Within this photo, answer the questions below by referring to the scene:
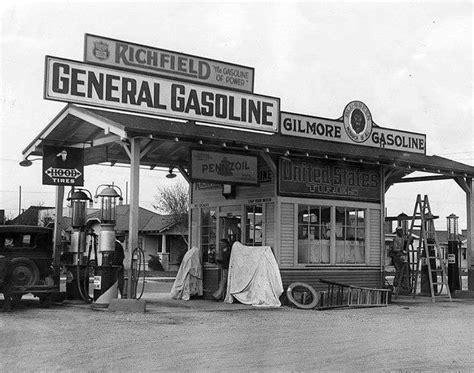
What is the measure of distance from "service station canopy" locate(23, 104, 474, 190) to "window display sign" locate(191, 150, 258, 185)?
212 millimetres

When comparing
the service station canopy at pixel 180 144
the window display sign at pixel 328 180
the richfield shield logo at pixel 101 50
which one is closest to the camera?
the service station canopy at pixel 180 144

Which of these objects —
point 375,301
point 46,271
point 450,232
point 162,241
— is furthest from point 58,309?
point 162,241

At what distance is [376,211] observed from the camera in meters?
20.2

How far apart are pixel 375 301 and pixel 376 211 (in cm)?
281

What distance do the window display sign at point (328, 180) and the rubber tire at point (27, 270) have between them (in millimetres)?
6087

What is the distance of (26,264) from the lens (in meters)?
15.9

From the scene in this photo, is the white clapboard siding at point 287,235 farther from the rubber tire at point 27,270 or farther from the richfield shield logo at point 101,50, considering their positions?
the rubber tire at point 27,270

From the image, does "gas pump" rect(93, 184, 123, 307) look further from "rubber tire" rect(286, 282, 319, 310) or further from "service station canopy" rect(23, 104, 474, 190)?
"rubber tire" rect(286, 282, 319, 310)

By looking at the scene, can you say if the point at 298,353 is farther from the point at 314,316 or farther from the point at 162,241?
the point at 162,241

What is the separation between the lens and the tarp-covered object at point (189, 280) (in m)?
19.3

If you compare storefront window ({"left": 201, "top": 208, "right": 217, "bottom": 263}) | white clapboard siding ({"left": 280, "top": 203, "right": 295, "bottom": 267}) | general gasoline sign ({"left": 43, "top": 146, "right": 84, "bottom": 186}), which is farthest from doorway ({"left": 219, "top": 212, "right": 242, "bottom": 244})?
general gasoline sign ({"left": 43, "top": 146, "right": 84, "bottom": 186})

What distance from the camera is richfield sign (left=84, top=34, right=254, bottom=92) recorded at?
1791 cm

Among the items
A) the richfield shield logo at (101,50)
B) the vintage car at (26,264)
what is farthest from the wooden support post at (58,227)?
the richfield shield logo at (101,50)

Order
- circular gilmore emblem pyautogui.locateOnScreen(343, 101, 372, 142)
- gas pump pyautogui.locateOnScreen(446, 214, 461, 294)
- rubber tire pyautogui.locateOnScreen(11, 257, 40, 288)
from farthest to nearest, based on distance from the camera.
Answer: gas pump pyautogui.locateOnScreen(446, 214, 461, 294), circular gilmore emblem pyautogui.locateOnScreen(343, 101, 372, 142), rubber tire pyautogui.locateOnScreen(11, 257, 40, 288)
